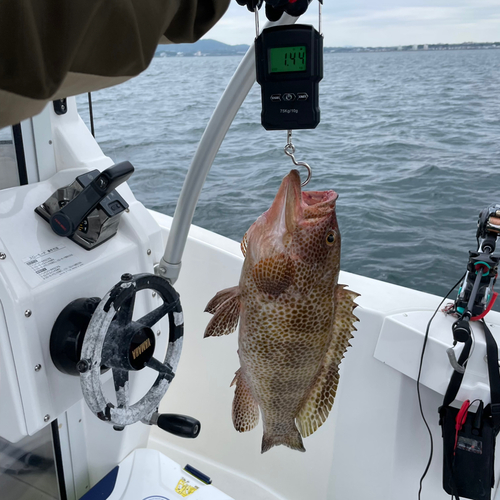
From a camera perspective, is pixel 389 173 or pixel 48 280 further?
pixel 389 173

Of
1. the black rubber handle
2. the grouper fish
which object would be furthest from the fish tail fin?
the black rubber handle

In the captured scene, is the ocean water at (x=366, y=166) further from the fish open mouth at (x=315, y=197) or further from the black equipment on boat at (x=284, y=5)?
the black equipment on boat at (x=284, y=5)

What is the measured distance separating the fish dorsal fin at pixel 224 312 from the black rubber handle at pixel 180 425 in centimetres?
52

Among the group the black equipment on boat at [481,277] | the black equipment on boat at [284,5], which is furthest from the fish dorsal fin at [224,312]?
the black equipment on boat at [481,277]

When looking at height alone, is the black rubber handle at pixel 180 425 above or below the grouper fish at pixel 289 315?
below

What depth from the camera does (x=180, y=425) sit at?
1.53 metres

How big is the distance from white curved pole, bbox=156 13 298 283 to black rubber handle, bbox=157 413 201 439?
0.48m

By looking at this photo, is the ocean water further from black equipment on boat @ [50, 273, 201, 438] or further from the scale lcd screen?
the scale lcd screen

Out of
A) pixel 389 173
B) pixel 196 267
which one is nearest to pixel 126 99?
pixel 389 173

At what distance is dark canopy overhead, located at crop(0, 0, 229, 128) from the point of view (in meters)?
0.60

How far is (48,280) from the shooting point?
134cm

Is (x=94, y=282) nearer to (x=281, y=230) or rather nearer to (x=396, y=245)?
(x=281, y=230)

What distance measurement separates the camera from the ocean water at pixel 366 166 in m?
5.66

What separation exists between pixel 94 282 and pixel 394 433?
150cm
